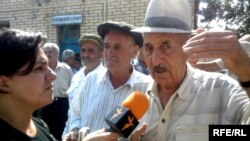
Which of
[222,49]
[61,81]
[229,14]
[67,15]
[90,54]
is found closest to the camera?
[222,49]

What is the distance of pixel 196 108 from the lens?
7.31 ft

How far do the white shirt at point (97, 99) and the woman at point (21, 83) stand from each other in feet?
3.06

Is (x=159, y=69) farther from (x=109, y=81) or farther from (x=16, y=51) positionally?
(x=109, y=81)

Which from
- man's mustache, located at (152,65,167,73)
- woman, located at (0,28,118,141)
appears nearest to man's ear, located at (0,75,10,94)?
woman, located at (0,28,118,141)

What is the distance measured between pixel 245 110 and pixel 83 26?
7900mm

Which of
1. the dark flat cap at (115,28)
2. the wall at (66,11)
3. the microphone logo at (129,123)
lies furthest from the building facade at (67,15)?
the microphone logo at (129,123)

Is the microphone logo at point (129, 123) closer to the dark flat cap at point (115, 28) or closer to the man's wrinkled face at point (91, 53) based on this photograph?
the dark flat cap at point (115, 28)

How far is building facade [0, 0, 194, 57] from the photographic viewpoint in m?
9.03

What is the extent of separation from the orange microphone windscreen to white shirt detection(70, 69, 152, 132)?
0.99 meters

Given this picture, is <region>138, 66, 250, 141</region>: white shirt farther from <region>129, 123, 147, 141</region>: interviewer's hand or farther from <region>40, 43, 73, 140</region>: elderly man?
<region>40, 43, 73, 140</region>: elderly man

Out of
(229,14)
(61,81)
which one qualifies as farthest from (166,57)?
(229,14)

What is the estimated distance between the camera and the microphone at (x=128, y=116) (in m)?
2.09

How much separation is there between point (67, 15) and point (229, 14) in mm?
5313

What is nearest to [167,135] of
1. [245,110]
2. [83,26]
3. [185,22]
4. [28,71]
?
[245,110]
